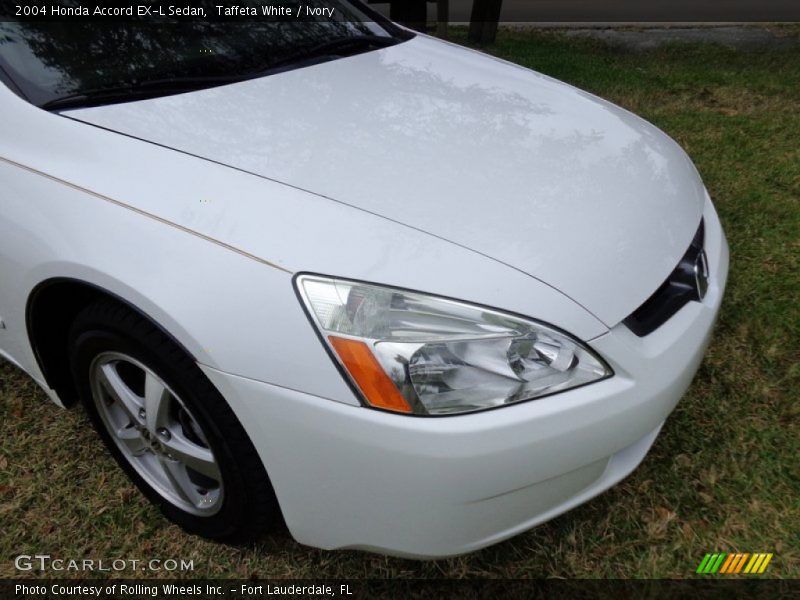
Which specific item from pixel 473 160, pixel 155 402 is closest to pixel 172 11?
pixel 473 160

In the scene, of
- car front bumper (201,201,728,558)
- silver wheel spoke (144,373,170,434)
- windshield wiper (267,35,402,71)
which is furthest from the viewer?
windshield wiper (267,35,402,71)

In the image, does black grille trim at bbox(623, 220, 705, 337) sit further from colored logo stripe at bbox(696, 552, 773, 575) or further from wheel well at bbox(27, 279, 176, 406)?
wheel well at bbox(27, 279, 176, 406)

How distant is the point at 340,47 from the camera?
94.0 inches

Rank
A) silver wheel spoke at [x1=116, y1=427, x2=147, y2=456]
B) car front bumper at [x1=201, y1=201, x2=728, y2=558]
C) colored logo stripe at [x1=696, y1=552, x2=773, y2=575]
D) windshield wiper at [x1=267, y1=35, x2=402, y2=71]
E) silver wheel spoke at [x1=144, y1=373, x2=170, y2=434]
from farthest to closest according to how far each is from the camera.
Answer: windshield wiper at [x1=267, y1=35, x2=402, y2=71]
silver wheel spoke at [x1=116, y1=427, x2=147, y2=456]
colored logo stripe at [x1=696, y1=552, x2=773, y2=575]
silver wheel spoke at [x1=144, y1=373, x2=170, y2=434]
car front bumper at [x1=201, y1=201, x2=728, y2=558]

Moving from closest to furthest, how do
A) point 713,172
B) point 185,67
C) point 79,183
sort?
point 79,183
point 185,67
point 713,172

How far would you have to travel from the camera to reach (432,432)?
4.28 ft

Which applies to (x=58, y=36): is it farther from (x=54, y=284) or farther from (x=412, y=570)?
(x=412, y=570)

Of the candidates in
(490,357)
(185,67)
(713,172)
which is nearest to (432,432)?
(490,357)

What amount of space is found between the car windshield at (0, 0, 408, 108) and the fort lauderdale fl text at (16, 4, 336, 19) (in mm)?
47

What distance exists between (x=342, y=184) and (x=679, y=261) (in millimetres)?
886

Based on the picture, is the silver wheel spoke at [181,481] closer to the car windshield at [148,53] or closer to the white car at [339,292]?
the white car at [339,292]

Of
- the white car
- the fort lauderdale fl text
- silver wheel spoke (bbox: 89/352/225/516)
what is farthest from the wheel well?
the fort lauderdale fl text

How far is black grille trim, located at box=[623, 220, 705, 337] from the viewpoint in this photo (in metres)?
1.56

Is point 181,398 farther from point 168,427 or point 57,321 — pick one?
point 57,321
